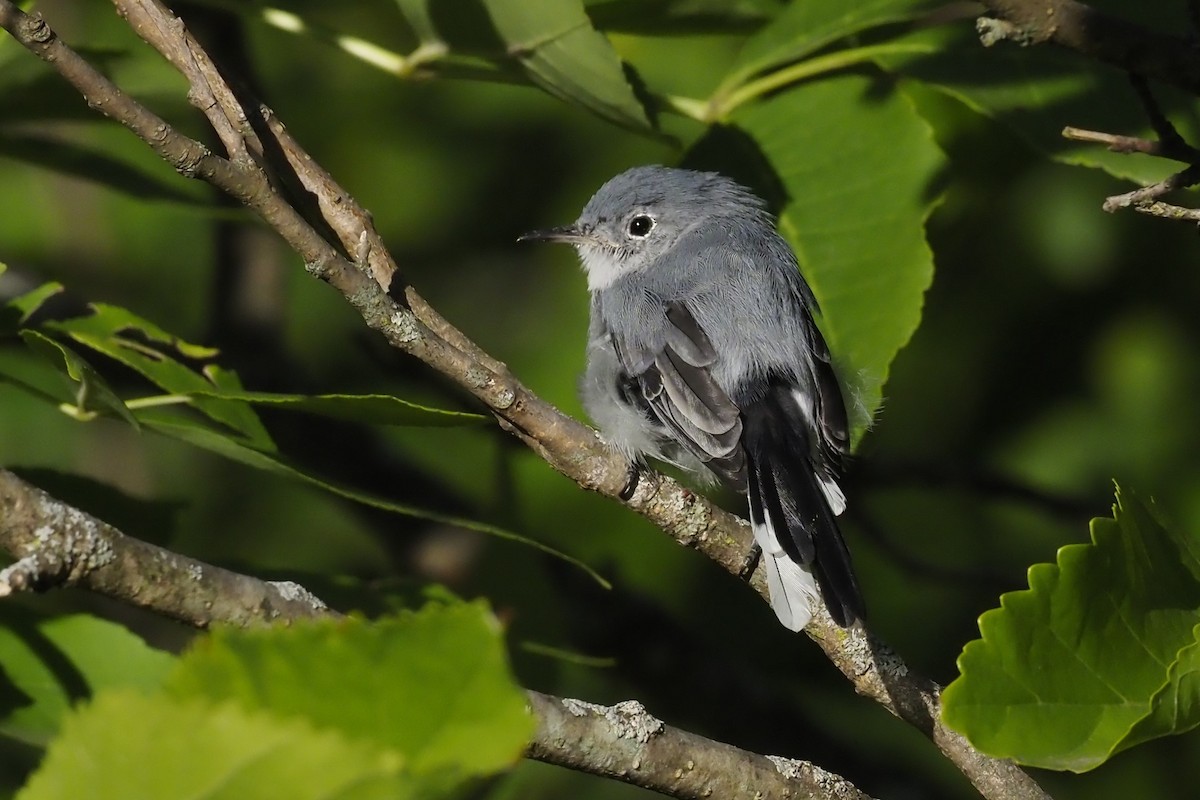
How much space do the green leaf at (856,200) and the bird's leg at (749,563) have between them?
1.14ft

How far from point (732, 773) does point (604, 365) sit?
1651 millimetres

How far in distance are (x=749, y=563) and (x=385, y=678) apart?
1241mm

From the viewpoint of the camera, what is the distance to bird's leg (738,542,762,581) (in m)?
2.17

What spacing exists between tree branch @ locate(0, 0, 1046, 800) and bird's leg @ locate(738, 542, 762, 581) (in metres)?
0.03

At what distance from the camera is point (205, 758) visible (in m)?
0.97

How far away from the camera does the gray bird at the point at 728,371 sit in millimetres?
2479

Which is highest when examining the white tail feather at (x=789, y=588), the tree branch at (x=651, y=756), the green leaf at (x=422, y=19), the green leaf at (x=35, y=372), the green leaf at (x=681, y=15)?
the green leaf at (x=422, y=19)

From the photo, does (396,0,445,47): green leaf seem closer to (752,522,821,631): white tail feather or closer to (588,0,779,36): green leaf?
(588,0,779,36): green leaf

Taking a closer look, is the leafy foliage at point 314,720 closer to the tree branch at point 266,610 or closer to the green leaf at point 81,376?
the tree branch at point 266,610

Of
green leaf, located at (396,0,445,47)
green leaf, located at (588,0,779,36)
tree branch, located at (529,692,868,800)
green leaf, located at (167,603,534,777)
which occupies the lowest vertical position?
tree branch, located at (529,692,868,800)

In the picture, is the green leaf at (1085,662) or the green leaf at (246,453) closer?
the green leaf at (1085,662)

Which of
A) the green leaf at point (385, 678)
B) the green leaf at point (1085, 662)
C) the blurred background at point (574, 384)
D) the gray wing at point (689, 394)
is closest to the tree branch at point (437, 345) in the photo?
the green leaf at point (1085, 662)

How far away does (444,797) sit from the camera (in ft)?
3.19

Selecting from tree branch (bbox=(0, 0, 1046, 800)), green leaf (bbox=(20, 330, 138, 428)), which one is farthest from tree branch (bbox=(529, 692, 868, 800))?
green leaf (bbox=(20, 330, 138, 428))
